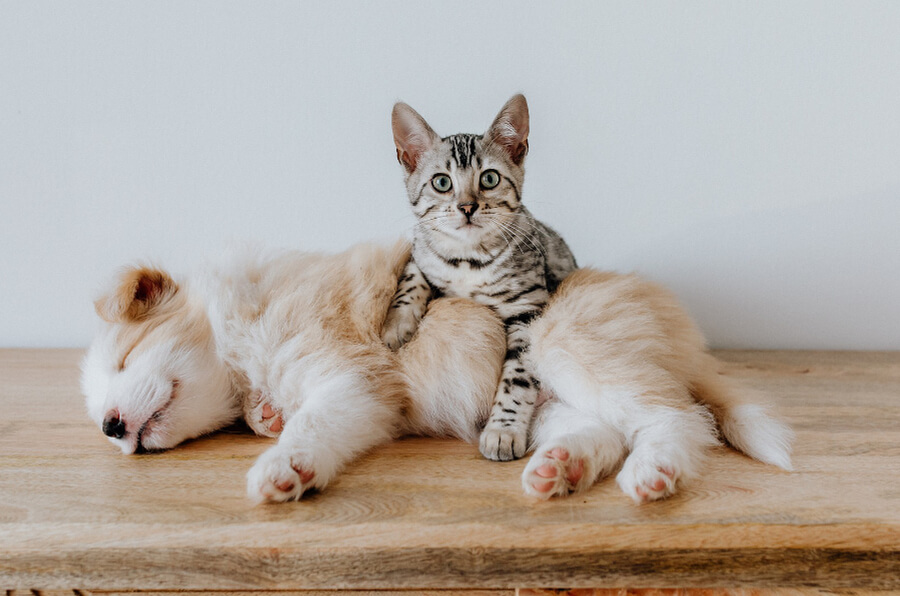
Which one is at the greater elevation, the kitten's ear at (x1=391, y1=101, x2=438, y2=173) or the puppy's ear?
the kitten's ear at (x1=391, y1=101, x2=438, y2=173)

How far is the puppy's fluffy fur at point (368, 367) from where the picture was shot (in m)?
1.05

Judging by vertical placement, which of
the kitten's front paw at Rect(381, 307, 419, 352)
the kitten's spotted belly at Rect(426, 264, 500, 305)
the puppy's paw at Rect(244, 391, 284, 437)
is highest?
the kitten's spotted belly at Rect(426, 264, 500, 305)

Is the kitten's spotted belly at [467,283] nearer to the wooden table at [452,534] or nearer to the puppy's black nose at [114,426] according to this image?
the wooden table at [452,534]

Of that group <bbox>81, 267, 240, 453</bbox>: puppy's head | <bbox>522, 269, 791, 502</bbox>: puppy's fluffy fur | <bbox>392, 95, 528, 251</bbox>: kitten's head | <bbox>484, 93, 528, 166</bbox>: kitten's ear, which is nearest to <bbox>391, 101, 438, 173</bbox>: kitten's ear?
<bbox>392, 95, 528, 251</bbox>: kitten's head

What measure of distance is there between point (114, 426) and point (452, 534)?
0.69 metres

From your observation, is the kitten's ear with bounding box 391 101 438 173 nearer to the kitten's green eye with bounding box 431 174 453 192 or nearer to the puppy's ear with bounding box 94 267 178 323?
the kitten's green eye with bounding box 431 174 453 192

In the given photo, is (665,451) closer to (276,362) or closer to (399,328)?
(399,328)

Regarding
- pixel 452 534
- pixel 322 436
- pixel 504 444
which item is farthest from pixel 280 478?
pixel 504 444

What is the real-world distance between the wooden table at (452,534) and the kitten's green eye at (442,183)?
58 centimetres

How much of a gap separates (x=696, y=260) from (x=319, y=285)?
110 cm

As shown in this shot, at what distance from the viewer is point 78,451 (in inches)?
42.8

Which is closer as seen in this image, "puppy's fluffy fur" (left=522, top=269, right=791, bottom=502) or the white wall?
Result: "puppy's fluffy fur" (left=522, top=269, right=791, bottom=502)

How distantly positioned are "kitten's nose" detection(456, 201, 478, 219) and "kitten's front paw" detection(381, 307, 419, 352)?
231 millimetres

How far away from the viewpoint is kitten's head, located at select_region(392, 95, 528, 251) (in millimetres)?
1169
